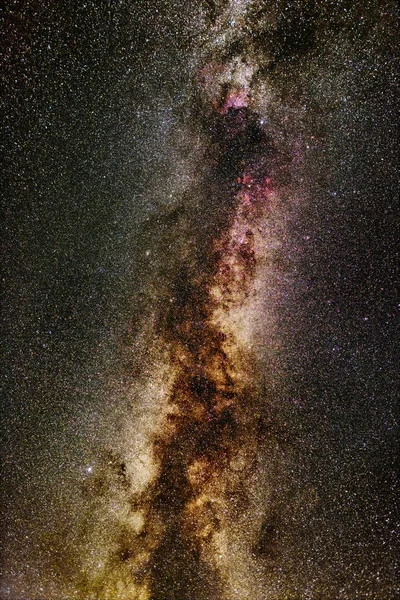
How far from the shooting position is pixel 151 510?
3721 millimetres

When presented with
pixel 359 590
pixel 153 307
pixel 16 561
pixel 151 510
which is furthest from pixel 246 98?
pixel 16 561

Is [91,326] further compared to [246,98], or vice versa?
[91,326]

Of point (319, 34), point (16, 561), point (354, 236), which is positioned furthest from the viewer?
point (16, 561)

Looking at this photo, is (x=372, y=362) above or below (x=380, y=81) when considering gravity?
below

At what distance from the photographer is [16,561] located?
12.8ft

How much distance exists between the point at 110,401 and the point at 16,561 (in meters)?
2.25

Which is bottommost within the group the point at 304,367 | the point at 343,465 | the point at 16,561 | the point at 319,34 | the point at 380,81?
the point at 16,561

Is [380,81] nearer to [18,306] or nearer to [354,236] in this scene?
[354,236]

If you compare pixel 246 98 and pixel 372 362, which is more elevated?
pixel 246 98

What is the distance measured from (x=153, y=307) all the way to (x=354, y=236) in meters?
2.31

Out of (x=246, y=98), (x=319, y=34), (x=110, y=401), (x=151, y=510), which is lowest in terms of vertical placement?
(x=151, y=510)

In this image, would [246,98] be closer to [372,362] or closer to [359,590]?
[372,362]

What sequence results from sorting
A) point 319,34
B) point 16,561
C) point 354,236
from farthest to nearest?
1. point 16,561
2. point 354,236
3. point 319,34

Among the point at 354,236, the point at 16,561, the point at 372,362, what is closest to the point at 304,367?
the point at 372,362
